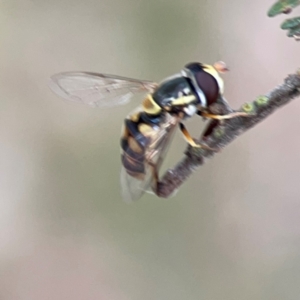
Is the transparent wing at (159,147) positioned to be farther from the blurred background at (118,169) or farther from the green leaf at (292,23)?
the blurred background at (118,169)

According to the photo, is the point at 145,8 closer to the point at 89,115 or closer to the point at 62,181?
the point at 89,115

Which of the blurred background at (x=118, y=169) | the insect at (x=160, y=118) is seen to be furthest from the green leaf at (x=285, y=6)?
the blurred background at (x=118, y=169)

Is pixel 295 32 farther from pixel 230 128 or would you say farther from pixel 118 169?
pixel 118 169

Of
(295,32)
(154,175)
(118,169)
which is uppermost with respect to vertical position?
(295,32)

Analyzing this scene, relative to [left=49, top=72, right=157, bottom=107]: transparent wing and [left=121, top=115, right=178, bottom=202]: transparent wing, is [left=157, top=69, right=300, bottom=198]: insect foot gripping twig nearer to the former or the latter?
[left=121, top=115, right=178, bottom=202]: transparent wing

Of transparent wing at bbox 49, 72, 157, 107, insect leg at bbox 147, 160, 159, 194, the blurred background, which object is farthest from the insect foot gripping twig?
the blurred background

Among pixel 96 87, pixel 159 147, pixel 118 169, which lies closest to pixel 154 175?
pixel 159 147

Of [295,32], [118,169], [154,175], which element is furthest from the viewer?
[118,169]
